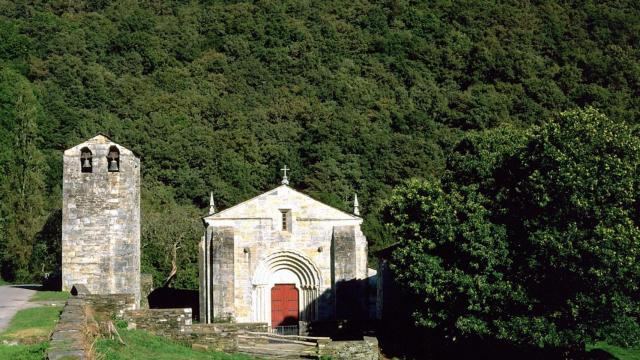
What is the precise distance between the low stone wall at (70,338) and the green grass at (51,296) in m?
7.56

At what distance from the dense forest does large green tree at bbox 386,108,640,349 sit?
1074 inches

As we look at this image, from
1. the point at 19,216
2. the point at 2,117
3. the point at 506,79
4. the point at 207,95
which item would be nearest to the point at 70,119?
the point at 2,117

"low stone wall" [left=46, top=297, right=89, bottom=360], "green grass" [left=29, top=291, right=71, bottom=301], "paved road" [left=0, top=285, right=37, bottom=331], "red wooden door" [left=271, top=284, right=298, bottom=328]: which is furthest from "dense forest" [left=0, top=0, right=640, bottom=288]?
"low stone wall" [left=46, top=297, right=89, bottom=360]

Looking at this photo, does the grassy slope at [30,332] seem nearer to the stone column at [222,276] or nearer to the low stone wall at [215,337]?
the low stone wall at [215,337]

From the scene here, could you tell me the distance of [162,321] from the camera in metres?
25.2

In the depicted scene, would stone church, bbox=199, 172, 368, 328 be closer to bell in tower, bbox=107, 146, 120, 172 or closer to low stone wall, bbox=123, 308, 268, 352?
bell in tower, bbox=107, 146, 120, 172

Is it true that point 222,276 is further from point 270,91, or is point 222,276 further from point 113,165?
point 270,91

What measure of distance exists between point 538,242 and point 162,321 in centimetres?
1150

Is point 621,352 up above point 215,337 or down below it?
below

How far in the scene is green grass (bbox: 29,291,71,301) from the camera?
2769 cm

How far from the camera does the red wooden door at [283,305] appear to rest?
37094 mm

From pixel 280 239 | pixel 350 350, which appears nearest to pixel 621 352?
pixel 350 350

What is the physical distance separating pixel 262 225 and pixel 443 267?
9565 mm

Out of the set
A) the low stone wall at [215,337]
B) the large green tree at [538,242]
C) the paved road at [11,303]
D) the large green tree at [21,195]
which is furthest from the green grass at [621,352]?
the large green tree at [21,195]
